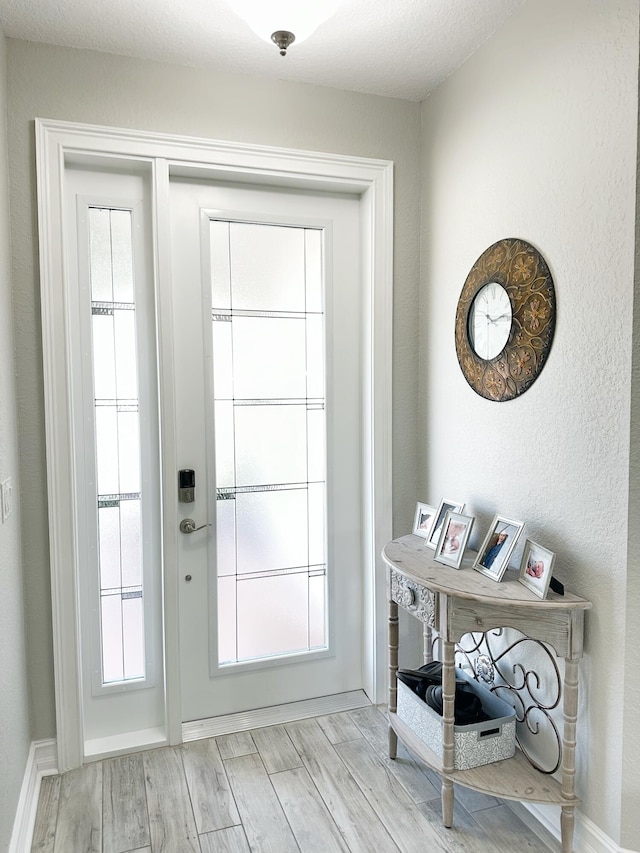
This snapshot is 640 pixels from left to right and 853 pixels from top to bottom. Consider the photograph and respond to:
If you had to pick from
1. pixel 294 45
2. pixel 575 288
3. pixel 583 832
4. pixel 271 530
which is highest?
pixel 294 45

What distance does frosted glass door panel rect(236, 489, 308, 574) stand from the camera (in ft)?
7.91

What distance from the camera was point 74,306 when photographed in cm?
215

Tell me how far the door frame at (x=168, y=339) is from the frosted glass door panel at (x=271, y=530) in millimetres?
279

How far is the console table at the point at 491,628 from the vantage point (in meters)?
1.61

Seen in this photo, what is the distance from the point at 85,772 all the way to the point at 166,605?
643 millimetres

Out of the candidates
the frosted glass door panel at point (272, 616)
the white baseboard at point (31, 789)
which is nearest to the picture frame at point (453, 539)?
the frosted glass door panel at point (272, 616)

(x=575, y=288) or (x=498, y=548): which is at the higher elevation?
(x=575, y=288)

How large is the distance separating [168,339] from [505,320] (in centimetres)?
120

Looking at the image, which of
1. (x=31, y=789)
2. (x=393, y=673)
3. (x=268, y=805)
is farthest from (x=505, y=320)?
(x=31, y=789)

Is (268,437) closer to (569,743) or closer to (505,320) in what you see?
(505,320)

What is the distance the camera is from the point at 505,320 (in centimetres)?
193

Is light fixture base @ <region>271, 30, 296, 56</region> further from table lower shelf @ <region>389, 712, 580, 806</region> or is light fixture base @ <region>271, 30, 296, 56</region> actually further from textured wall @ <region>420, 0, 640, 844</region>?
table lower shelf @ <region>389, 712, 580, 806</region>

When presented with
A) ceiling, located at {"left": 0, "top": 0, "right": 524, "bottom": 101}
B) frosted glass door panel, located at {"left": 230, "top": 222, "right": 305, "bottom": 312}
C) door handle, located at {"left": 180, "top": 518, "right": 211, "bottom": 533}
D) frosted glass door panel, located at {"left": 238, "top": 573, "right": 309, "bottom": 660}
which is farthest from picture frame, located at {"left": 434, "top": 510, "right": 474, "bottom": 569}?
ceiling, located at {"left": 0, "top": 0, "right": 524, "bottom": 101}

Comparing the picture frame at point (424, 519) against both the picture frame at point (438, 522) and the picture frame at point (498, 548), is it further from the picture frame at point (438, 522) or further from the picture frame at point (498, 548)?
the picture frame at point (498, 548)
